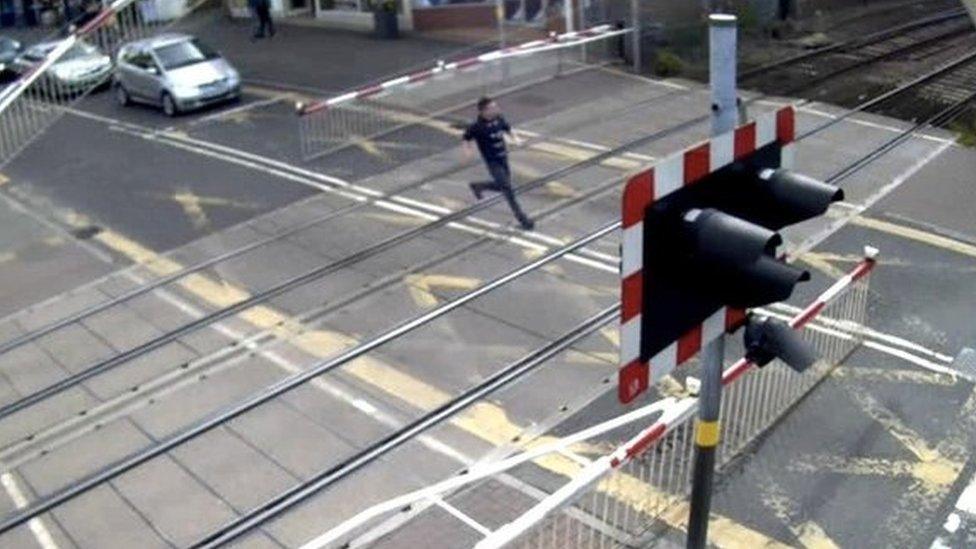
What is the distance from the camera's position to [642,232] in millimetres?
3521

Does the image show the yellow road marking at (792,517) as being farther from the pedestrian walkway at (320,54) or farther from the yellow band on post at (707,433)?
the pedestrian walkway at (320,54)

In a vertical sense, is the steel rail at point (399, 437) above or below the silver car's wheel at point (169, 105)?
below

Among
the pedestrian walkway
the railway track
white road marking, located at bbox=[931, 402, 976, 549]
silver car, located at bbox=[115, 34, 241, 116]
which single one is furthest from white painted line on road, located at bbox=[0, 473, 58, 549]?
the pedestrian walkway

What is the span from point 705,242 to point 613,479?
2.87 m

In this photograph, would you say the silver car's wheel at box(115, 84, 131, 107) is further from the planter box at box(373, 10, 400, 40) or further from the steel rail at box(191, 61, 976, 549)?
the steel rail at box(191, 61, 976, 549)

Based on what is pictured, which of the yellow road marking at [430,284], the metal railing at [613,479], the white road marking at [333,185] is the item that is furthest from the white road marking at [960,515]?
the yellow road marking at [430,284]

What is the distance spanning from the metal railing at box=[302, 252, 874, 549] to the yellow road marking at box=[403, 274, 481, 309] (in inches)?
114

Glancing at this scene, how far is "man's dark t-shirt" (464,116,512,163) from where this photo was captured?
36.8 ft

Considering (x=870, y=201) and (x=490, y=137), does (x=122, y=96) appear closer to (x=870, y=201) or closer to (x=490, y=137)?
(x=490, y=137)

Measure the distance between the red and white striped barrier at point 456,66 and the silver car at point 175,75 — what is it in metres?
2.04

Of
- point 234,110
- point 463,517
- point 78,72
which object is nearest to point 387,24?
point 234,110

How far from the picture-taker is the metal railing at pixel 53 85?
9.93 metres

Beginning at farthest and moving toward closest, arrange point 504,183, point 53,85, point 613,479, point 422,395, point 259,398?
point 504,183 < point 53,85 < point 422,395 < point 259,398 < point 613,479

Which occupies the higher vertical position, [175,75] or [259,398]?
[175,75]
